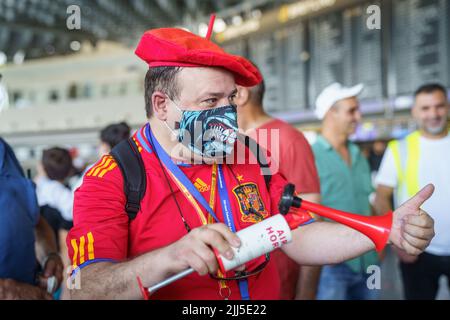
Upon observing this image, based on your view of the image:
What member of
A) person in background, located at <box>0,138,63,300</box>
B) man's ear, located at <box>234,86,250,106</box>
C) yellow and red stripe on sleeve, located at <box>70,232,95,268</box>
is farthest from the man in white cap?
yellow and red stripe on sleeve, located at <box>70,232,95,268</box>

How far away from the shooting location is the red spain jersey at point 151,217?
140 cm

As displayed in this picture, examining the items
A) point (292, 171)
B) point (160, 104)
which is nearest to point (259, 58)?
point (292, 171)

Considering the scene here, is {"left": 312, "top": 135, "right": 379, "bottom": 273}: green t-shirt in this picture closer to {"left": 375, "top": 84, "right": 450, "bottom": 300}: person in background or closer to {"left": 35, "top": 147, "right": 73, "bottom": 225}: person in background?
{"left": 375, "top": 84, "right": 450, "bottom": 300}: person in background

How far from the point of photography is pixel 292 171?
2645 millimetres

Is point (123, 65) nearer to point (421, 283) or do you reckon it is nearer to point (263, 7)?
point (263, 7)

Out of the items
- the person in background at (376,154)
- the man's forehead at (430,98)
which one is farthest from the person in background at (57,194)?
the person in background at (376,154)

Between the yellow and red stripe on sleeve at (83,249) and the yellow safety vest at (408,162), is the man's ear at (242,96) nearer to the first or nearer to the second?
the yellow safety vest at (408,162)

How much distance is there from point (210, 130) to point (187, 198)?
216mm

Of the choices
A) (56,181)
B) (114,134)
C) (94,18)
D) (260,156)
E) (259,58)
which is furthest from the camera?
(94,18)

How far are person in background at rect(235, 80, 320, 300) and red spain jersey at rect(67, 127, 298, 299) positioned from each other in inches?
38.7

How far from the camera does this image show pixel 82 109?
14.8m

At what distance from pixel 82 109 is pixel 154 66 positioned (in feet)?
45.3

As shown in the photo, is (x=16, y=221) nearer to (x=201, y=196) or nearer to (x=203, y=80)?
(x=201, y=196)

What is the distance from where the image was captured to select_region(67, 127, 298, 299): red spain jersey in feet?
4.60
